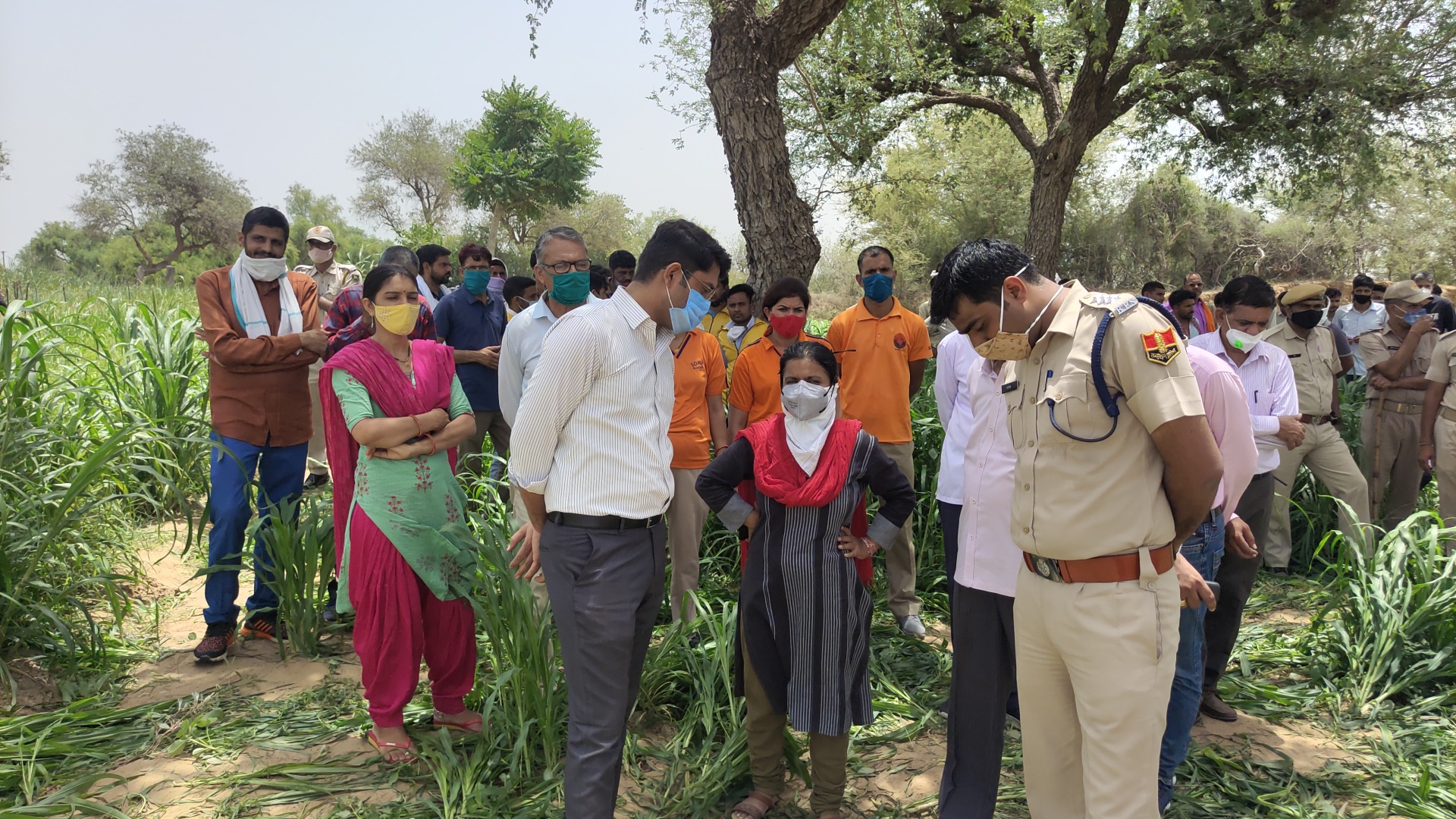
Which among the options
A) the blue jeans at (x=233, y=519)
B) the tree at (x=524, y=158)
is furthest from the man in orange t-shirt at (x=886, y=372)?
the tree at (x=524, y=158)

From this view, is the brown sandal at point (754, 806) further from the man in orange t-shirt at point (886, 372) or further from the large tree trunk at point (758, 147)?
the large tree trunk at point (758, 147)

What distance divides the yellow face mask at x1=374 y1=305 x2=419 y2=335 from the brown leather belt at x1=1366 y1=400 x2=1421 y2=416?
6432 mm

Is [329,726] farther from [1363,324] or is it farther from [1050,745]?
[1363,324]

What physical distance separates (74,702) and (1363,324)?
10989 mm

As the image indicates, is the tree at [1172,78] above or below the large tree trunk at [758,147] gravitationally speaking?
above

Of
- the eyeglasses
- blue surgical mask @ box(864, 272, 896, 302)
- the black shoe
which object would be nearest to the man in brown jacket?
the black shoe

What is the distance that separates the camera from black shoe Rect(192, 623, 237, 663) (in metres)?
3.81

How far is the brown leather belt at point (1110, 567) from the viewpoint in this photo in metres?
2.04

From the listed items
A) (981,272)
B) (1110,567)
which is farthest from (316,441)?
(1110,567)

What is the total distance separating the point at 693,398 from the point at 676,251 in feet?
6.55

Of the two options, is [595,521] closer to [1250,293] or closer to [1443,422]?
[1250,293]

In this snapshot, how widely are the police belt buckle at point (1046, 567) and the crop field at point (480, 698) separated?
1227 mm

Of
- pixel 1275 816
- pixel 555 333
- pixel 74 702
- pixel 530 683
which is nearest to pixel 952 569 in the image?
pixel 1275 816

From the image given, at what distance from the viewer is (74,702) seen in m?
3.17
